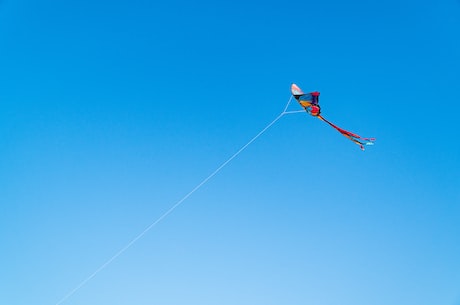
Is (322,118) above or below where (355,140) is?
above

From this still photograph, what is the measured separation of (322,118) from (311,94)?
0.53 m

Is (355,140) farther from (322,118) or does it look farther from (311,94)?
(311,94)

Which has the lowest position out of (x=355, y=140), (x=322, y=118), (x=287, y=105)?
(x=355, y=140)

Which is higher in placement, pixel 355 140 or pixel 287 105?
pixel 287 105

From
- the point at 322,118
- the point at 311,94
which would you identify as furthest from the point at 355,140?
the point at 311,94

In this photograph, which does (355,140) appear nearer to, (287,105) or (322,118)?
(322,118)

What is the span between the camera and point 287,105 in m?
6.61

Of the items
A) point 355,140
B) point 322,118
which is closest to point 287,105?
point 322,118

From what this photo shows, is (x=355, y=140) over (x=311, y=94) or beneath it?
beneath

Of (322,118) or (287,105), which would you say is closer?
(322,118)

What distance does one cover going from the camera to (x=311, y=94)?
5801 mm

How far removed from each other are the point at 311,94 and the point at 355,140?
1145mm

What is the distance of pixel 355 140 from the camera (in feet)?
19.9

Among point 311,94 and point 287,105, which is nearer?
point 311,94
